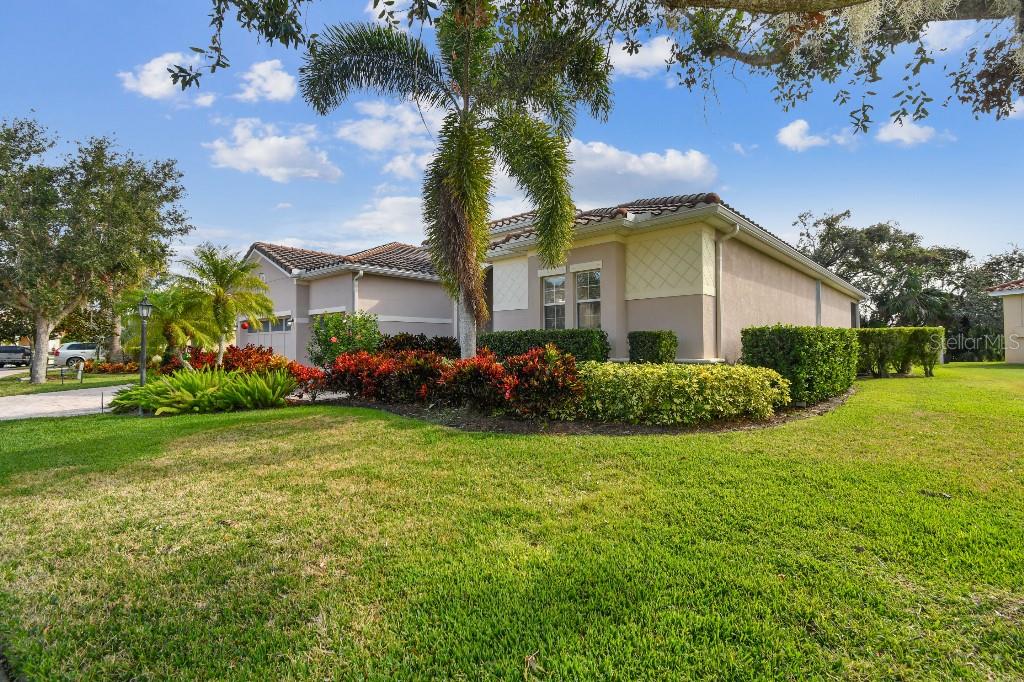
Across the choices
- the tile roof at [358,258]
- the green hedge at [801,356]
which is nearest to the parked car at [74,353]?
the tile roof at [358,258]

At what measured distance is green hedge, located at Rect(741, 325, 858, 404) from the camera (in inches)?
340

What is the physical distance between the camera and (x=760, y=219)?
13.8m

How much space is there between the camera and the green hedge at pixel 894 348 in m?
14.9

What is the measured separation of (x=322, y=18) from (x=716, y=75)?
5834mm

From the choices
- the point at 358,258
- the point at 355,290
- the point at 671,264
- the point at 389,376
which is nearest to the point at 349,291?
the point at 355,290

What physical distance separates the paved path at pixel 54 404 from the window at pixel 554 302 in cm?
1083

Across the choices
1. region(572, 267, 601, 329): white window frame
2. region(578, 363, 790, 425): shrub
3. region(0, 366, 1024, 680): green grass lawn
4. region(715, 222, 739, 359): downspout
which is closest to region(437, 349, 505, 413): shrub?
region(578, 363, 790, 425): shrub

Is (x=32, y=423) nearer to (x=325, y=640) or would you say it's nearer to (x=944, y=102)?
(x=325, y=640)

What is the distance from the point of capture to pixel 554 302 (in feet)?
41.7

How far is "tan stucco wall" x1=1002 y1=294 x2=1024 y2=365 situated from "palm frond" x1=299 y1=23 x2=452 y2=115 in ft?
91.6

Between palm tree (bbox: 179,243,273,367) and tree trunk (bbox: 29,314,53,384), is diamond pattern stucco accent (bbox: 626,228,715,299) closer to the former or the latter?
palm tree (bbox: 179,243,273,367)

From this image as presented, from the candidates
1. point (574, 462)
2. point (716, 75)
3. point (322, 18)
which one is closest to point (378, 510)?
point (574, 462)

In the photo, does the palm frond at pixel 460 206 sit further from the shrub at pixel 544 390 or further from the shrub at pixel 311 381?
the shrub at pixel 311 381

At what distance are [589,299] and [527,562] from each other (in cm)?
939
